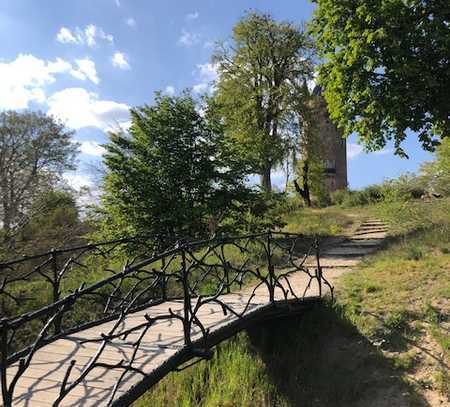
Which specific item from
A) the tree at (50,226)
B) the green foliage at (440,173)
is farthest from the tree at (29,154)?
the green foliage at (440,173)

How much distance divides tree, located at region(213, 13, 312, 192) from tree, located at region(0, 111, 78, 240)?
835cm

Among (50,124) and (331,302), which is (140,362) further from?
(50,124)

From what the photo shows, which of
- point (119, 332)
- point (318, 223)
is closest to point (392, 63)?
point (119, 332)

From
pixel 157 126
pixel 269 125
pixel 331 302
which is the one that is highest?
pixel 269 125

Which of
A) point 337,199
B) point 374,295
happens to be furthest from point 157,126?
point 337,199

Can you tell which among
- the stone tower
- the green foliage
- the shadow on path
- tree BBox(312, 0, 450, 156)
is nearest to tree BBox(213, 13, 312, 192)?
the stone tower

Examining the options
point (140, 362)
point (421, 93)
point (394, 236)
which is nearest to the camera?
point (140, 362)

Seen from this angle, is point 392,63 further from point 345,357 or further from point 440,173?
point 440,173

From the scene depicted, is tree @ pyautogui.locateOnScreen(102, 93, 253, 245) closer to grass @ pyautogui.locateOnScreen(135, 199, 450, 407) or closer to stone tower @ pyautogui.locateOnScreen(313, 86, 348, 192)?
stone tower @ pyautogui.locateOnScreen(313, 86, 348, 192)

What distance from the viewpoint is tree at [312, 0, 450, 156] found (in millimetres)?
7355

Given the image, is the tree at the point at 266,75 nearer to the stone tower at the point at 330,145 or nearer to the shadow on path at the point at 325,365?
the stone tower at the point at 330,145

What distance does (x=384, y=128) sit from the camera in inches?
344

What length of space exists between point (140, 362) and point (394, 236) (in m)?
10.1

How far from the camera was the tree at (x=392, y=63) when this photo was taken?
7355 mm
